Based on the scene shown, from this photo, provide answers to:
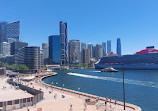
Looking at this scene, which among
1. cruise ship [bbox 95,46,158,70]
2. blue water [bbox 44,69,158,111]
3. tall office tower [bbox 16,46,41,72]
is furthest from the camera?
tall office tower [bbox 16,46,41,72]

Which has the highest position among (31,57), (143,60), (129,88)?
(31,57)

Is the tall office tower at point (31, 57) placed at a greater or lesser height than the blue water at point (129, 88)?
greater

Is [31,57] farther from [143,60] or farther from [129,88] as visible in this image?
[129,88]

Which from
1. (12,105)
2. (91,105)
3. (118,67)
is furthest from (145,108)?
(118,67)

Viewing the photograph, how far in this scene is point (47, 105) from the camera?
27344mm

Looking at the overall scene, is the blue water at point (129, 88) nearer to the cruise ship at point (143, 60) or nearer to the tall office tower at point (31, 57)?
the cruise ship at point (143, 60)

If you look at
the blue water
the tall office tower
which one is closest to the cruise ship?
the blue water

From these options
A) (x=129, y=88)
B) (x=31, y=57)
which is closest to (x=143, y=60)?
(x=129, y=88)

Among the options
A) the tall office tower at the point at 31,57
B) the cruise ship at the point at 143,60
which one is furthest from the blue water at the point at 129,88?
the tall office tower at the point at 31,57

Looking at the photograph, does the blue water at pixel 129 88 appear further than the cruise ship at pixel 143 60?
No

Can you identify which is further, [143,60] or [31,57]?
[143,60]

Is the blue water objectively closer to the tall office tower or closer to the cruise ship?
the cruise ship

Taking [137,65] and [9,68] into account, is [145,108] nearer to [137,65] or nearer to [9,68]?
[137,65]

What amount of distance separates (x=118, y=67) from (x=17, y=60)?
128 metres
